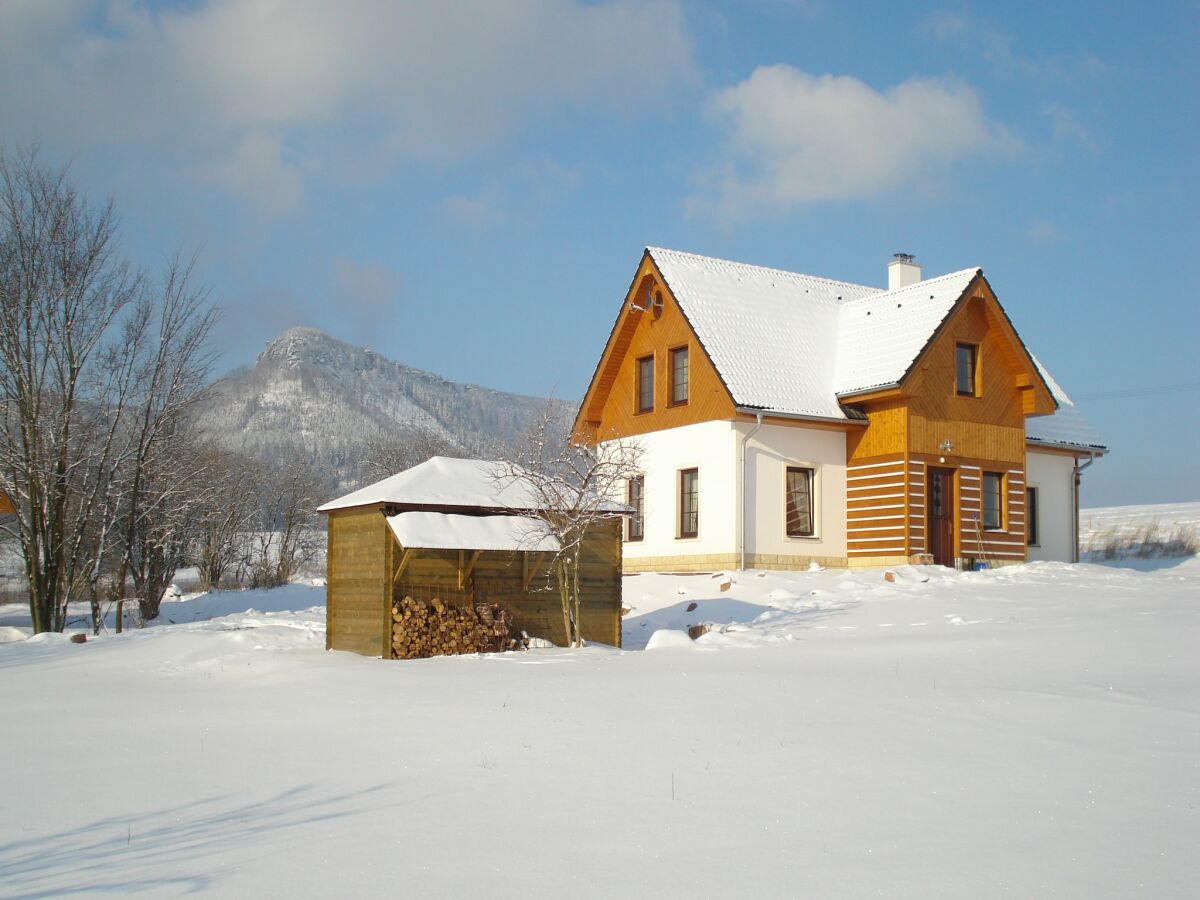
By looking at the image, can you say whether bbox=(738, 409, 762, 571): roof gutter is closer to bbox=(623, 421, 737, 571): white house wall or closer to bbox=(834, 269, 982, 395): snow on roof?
bbox=(623, 421, 737, 571): white house wall

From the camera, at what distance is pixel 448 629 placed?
16.0 m

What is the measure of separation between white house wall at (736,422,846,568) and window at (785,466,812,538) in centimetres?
16

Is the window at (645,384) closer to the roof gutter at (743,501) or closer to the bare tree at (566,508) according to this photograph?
the roof gutter at (743,501)

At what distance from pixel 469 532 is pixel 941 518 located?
13407mm

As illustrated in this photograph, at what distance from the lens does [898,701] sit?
10859 mm

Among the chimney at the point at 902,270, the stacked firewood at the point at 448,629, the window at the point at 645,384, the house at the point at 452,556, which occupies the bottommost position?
the stacked firewood at the point at 448,629

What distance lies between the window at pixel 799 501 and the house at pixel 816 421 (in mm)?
36

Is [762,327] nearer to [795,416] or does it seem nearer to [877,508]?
[795,416]

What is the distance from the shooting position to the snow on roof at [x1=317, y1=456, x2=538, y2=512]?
52.1ft

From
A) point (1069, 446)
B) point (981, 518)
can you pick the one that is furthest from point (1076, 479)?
point (981, 518)

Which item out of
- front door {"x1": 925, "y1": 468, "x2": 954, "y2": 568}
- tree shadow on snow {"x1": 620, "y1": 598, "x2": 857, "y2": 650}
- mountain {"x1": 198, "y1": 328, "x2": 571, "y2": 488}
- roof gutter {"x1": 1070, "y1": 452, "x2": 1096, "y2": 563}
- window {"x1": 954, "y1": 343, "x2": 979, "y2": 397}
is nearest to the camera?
tree shadow on snow {"x1": 620, "y1": 598, "x2": 857, "y2": 650}

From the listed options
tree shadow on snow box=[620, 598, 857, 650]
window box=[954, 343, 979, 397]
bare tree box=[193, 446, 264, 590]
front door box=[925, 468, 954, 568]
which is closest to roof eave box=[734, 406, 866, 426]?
front door box=[925, 468, 954, 568]

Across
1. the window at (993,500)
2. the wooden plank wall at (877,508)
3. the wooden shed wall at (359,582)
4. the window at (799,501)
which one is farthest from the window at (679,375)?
the wooden shed wall at (359,582)

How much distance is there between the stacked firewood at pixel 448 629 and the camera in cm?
1577
